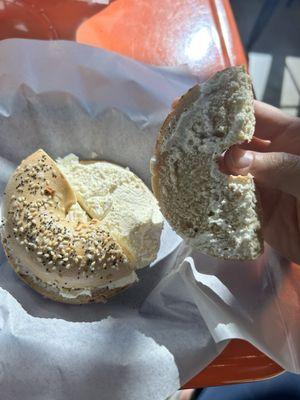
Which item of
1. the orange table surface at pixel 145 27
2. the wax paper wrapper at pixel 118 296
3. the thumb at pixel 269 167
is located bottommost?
the wax paper wrapper at pixel 118 296

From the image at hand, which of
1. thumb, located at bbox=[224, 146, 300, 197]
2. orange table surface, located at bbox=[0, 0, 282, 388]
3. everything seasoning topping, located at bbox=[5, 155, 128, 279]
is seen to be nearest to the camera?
thumb, located at bbox=[224, 146, 300, 197]

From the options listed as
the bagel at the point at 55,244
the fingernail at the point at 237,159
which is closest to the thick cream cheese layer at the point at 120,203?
the bagel at the point at 55,244

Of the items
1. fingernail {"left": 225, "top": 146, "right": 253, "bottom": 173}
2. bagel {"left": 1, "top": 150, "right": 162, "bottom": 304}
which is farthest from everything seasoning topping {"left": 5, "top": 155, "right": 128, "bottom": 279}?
fingernail {"left": 225, "top": 146, "right": 253, "bottom": 173}

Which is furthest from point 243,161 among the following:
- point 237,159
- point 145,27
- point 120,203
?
point 145,27

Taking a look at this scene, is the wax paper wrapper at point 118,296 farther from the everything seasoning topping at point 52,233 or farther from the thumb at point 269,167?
the thumb at point 269,167

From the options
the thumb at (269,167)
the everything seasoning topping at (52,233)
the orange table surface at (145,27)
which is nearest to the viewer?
the thumb at (269,167)

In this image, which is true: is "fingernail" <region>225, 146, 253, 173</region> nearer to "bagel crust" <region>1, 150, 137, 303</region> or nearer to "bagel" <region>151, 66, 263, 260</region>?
"bagel" <region>151, 66, 263, 260</region>

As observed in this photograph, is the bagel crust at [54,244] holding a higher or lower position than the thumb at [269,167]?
lower
